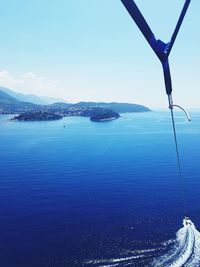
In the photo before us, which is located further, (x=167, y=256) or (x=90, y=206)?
(x=90, y=206)

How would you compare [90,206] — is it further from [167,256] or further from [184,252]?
[184,252]

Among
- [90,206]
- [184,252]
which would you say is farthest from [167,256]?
[90,206]

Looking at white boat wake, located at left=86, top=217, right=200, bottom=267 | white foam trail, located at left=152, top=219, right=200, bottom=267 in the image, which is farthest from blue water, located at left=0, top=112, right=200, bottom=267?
white foam trail, located at left=152, top=219, right=200, bottom=267

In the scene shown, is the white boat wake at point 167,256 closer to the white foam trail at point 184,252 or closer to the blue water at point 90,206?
the white foam trail at point 184,252

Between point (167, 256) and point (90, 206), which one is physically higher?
point (90, 206)

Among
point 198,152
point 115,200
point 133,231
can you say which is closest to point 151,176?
point 115,200

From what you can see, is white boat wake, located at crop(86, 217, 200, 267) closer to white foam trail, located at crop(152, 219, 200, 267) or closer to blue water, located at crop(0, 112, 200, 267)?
white foam trail, located at crop(152, 219, 200, 267)

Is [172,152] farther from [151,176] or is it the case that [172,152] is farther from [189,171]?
[151,176]
